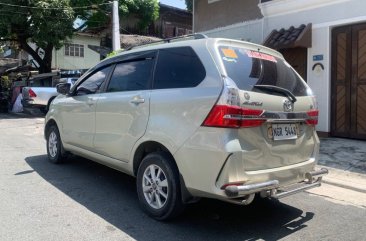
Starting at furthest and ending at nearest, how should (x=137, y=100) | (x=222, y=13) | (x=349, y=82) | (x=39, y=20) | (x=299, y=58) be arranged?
(x=39, y=20)
(x=222, y=13)
(x=299, y=58)
(x=349, y=82)
(x=137, y=100)

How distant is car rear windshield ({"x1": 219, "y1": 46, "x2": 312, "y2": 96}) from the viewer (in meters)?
4.01

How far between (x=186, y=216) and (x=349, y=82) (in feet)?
20.5

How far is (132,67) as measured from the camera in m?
5.14

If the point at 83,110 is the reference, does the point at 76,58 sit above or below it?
above

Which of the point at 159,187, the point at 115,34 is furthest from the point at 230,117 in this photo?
the point at 115,34

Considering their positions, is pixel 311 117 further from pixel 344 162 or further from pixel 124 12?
pixel 124 12

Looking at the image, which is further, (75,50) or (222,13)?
(75,50)

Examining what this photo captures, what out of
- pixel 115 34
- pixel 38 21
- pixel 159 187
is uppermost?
pixel 38 21

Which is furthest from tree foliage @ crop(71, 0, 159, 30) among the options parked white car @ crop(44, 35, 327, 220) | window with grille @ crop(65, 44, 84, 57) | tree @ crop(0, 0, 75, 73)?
parked white car @ crop(44, 35, 327, 220)

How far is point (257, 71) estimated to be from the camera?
167 inches

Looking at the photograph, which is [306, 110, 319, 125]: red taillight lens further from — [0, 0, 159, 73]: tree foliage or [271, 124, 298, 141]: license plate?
[0, 0, 159, 73]: tree foliage

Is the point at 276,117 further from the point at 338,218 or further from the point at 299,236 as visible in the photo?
the point at 338,218

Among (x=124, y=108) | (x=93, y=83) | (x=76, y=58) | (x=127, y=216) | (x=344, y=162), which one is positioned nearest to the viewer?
(x=127, y=216)

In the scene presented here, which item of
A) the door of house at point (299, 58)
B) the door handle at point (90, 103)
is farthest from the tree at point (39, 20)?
the door handle at point (90, 103)
